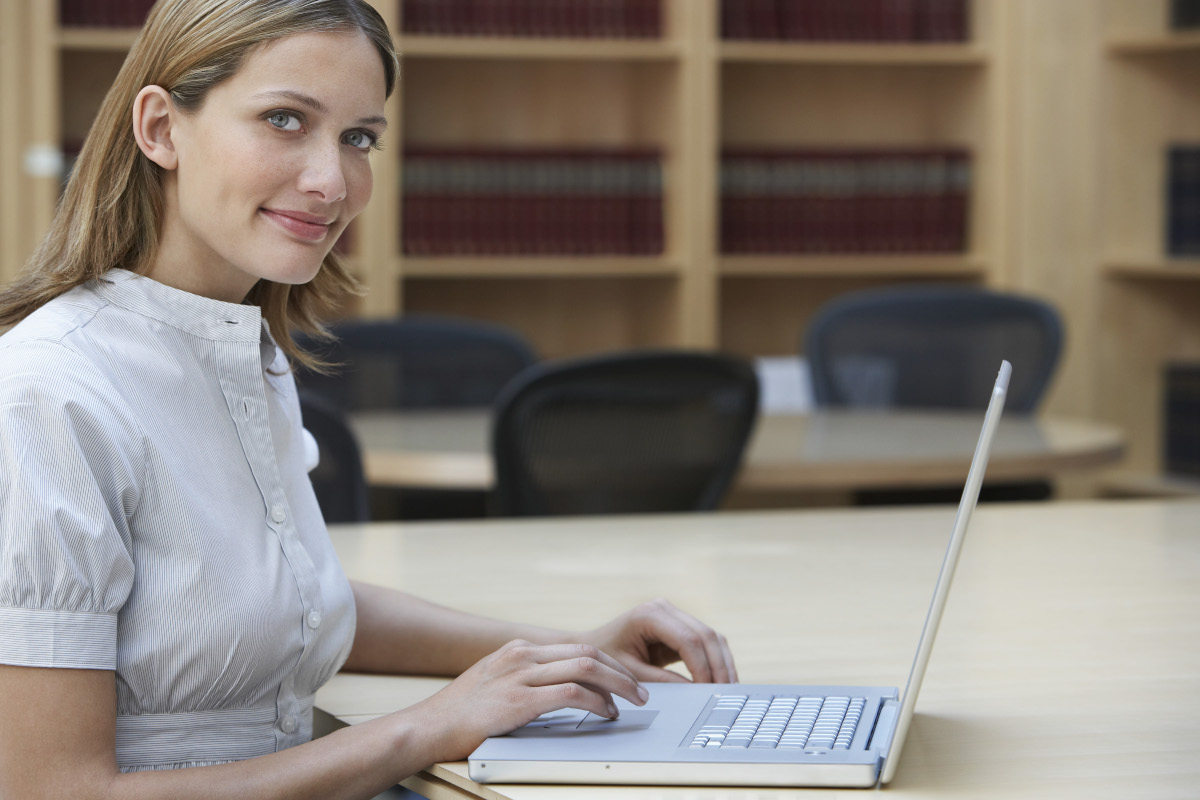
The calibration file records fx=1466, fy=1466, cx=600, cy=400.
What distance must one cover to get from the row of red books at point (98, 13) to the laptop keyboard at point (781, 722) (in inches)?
136

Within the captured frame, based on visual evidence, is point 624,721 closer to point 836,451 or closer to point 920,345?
point 836,451

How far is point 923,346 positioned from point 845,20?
4.02ft

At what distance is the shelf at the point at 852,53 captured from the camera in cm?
428

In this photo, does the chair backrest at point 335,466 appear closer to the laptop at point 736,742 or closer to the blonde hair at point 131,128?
the blonde hair at point 131,128

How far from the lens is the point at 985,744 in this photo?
3.31ft

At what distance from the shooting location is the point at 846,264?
436 centimetres

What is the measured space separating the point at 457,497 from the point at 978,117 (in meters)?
2.30

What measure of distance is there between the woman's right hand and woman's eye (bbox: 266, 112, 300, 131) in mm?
385

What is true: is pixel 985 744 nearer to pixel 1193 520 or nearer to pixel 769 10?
pixel 1193 520

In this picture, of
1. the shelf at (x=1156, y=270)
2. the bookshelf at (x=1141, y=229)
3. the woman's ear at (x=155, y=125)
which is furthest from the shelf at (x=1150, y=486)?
the woman's ear at (x=155, y=125)

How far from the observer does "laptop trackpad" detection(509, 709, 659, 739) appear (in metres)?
0.97

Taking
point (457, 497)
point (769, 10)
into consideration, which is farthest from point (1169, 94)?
point (457, 497)

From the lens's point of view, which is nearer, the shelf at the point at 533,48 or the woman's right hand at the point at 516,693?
the woman's right hand at the point at 516,693

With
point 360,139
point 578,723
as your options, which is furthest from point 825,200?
point 578,723
